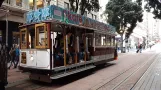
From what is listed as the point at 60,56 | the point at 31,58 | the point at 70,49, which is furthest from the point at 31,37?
the point at 70,49

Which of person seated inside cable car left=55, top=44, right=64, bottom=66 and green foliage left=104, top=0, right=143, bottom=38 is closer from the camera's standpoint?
person seated inside cable car left=55, top=44, right=64, bottom=66

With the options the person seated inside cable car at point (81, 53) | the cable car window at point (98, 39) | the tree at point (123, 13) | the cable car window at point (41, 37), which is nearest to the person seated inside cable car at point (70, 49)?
the person seated inside cable car at point (81, 53)

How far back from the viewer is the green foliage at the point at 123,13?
43.4 m

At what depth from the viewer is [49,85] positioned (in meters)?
11.0

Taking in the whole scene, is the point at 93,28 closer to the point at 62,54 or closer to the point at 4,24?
the point at 62,54

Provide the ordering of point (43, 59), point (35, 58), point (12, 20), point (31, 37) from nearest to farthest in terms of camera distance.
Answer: point (43, 59), point (35, 58), point (31, 37), point (12, 20)

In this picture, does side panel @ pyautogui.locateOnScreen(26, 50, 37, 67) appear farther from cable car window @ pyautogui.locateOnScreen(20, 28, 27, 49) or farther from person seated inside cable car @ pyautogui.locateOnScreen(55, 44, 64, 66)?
person seated inside cable car @ pyautogui.locateOnScreen(55, 44, 64, 66)

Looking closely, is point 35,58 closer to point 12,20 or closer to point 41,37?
point 41,37

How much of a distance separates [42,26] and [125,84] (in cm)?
473

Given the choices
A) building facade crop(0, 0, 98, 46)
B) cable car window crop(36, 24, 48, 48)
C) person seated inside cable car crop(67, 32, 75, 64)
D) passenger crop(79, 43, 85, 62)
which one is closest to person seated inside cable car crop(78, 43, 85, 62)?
passenger crop(79, 43, 85, 62)

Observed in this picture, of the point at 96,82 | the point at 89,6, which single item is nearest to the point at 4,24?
the point at 89,6

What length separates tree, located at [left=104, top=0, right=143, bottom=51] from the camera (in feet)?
142

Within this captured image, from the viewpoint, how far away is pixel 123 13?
4350 cm

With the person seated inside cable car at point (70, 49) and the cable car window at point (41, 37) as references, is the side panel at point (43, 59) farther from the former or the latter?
the person seated inside cable car at point (70, 49)
